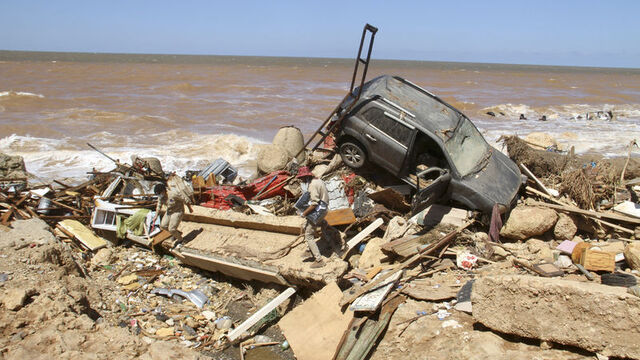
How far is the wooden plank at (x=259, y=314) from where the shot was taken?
5613mm

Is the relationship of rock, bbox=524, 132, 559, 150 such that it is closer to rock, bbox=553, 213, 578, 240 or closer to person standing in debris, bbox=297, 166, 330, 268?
rock, bbox=553, 213, 578, 240

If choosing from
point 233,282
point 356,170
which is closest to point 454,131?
point 356,170

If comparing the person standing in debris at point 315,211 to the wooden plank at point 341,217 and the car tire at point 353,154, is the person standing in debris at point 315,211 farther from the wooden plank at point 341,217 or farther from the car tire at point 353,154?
Answer: the car tire at point 353,154

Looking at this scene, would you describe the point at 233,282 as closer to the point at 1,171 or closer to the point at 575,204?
the point at 575,204

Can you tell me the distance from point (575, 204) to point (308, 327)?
544 cm

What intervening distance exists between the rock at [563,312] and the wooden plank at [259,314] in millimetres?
2715

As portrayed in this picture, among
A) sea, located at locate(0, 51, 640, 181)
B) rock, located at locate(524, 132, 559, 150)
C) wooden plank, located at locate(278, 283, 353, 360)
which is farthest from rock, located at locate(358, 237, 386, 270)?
sea, located at locate(0, 51, 640, 181)

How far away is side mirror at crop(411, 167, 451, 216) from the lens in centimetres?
668

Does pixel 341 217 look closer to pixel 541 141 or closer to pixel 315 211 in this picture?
pixel 315 211

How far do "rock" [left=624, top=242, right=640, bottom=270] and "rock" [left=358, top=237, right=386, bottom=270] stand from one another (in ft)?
10.9

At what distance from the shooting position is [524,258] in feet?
20.9

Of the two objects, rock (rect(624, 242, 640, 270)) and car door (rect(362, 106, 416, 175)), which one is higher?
Result: car door (rect(362, 106, 416, 175))

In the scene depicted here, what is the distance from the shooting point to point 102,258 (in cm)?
754

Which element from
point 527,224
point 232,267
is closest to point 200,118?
point 232,267
